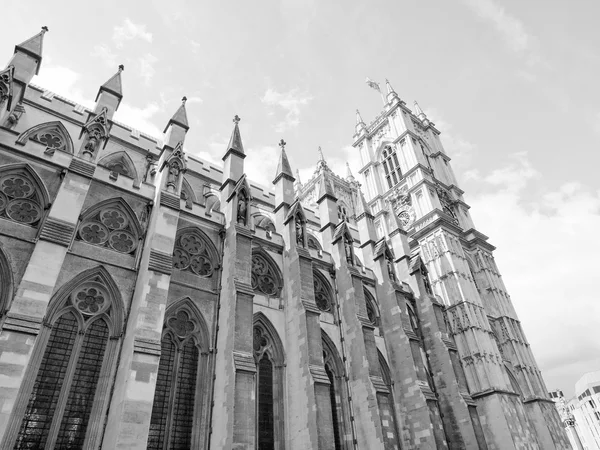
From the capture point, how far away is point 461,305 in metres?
25.3

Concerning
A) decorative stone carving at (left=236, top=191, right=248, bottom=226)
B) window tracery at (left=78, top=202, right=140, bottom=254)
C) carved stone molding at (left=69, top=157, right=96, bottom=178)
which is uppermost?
Answer: decorative stone carving at (left=236, top=191, right=248, bottom=226)

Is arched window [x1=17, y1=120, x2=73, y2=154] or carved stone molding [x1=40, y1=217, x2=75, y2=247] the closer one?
carved stone molding [x1=40, y1=217, x2=75, y2=247]

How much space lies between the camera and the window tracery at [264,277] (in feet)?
58.7

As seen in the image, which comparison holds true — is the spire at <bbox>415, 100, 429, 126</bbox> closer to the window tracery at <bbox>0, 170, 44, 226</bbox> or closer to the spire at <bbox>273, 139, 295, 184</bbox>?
the spire at <bbox>273, 139, 295, 184</bbox>

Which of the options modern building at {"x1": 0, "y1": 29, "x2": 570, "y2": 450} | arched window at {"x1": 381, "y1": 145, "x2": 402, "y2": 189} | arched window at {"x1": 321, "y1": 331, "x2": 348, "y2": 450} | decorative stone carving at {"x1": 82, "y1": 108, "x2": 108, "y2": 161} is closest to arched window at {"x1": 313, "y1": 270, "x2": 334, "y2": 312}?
modern building at {"x1": 0, "y1": 29, "x2": 570, "y2": 450}

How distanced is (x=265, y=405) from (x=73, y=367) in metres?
6.75

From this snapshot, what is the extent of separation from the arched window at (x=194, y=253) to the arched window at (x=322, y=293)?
19.1 feet

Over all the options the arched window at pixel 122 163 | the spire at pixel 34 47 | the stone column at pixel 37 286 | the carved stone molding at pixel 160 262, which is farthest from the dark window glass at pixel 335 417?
the spire at pixel 34 47

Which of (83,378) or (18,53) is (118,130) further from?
(83,378)

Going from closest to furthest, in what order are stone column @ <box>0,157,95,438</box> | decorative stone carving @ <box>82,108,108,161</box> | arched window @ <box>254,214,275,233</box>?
stone column @ <box>0,157,95,438</box> → decorative stone carving @ <box>82,108,108,161</box> → arched window @ <box>254,214,275,233</box>

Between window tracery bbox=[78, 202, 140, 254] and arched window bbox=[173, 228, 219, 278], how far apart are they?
1699mm

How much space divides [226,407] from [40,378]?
5211 millimetres

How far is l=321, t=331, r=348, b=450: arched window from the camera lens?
53.7 feet

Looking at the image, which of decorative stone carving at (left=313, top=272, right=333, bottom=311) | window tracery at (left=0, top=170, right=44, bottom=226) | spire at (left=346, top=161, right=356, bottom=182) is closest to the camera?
window tracery at (left=0, top=170, right=44, bottom=226)
